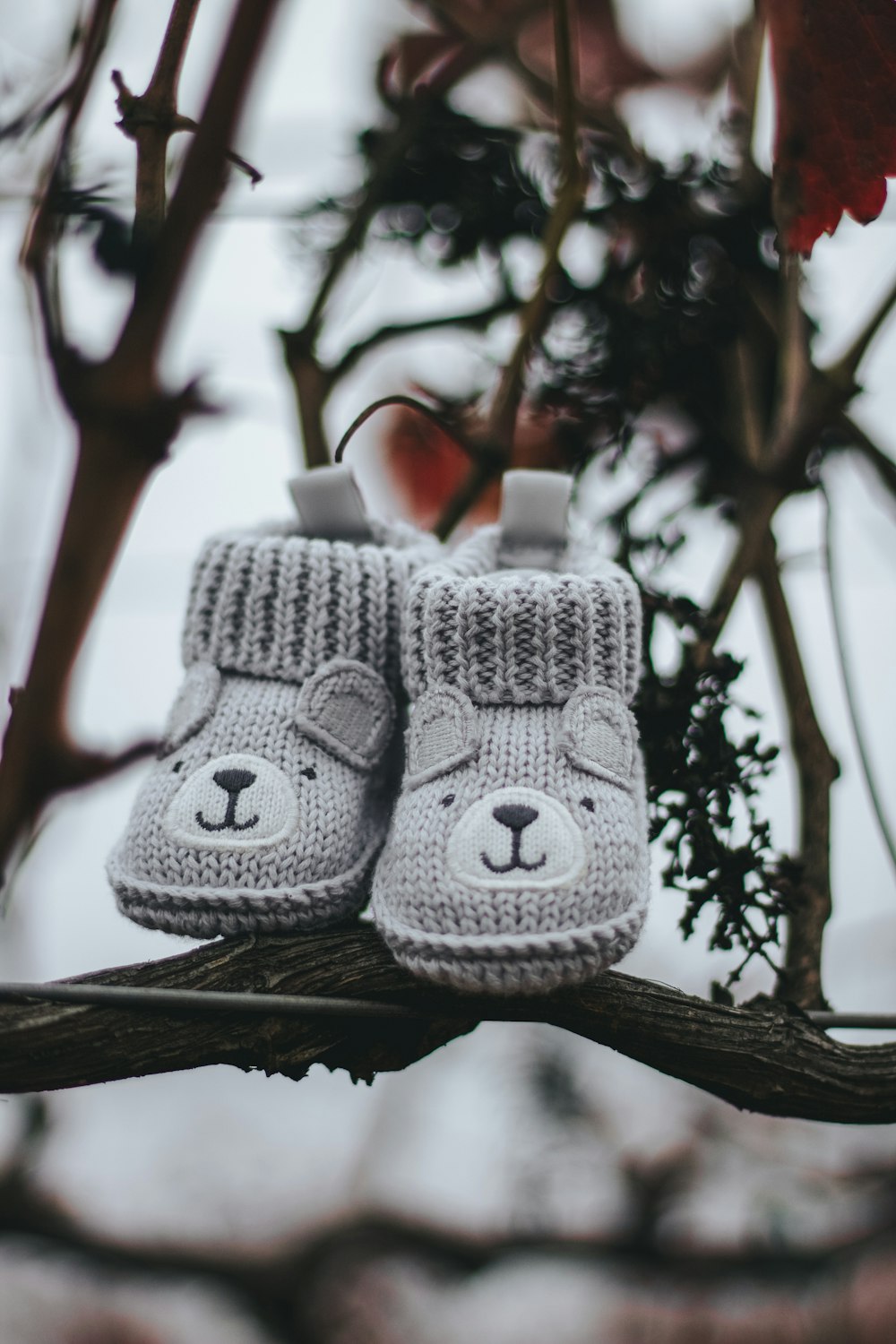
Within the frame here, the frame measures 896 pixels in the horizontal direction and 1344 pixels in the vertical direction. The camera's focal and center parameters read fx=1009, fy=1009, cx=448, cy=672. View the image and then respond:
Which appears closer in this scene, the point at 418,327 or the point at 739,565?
the point at 739,565

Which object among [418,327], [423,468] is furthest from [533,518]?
[423,468]

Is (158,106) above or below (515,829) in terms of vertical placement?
above

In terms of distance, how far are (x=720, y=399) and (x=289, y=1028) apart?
534 mm

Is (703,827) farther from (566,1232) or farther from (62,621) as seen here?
(566,1232)

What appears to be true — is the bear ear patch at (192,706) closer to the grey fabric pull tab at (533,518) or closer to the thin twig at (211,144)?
the grey fabric pull tab at (533,518)

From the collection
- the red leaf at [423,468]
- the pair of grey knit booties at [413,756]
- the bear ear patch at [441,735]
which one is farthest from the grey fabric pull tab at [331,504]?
the red leaf at [423,468]

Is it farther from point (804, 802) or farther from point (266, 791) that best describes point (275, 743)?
point (804, 802)

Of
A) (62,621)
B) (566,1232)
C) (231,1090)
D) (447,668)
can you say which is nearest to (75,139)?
(62,621)

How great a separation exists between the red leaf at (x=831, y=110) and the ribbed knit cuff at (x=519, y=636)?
0.23 meters

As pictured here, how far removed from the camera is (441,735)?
44 cm

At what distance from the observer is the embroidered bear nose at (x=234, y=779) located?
1.45ft

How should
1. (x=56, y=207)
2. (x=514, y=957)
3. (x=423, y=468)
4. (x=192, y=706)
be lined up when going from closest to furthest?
(x=514, y=957) < (x=192, y=706) < (x=56, y=207) < (x=423, y=468)

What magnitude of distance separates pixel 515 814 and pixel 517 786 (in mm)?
17

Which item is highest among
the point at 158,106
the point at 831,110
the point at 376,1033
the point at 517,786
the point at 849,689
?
Result: the point at 831,110
